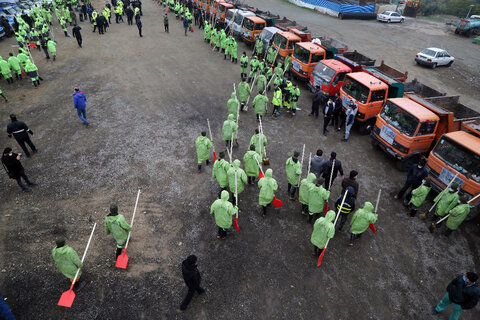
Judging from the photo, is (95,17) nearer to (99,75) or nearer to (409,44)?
(99,75)

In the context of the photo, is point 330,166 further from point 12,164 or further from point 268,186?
point 12,164

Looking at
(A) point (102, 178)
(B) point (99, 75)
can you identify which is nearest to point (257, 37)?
(B) point (99, 75)

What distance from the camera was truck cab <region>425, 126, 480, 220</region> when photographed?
8.02 metres

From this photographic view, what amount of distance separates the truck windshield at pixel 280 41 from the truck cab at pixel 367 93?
247 inches

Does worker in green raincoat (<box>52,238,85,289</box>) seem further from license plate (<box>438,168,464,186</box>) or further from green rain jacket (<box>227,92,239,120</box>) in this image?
license plate (<box>438,168,464,186</box>)

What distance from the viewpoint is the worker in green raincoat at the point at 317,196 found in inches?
283

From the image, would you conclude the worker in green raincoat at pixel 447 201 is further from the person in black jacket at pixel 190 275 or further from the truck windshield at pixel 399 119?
the person in black jacket at pixel 190 275

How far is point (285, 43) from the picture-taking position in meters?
17.5

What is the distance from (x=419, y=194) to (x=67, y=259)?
358 inches

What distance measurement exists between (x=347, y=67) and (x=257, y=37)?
8460 millimetres

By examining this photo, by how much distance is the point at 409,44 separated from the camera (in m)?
26.9

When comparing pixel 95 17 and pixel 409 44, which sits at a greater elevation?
pixel 95 17

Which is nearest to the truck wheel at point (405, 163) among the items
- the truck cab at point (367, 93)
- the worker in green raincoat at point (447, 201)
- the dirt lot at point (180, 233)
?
the dirt lot at point (180, 233)

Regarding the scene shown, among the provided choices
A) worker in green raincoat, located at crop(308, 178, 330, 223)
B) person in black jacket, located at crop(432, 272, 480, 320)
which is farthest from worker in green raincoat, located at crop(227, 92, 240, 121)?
person in black jacket, located at crop(432, 272, 480, 320)
